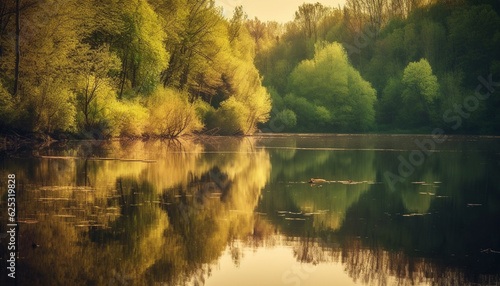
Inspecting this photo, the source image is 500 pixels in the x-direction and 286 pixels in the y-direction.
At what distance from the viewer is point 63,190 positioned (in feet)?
57.7

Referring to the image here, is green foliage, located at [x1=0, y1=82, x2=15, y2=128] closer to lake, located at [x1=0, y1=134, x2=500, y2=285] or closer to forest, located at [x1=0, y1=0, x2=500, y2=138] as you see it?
forest, located at [x1=0, y1=0, x2=500, y2=138]

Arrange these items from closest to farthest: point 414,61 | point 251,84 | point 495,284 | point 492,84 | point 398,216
A: point 495,284, point 398,216, point 251,84, point 492,84, point 414,61

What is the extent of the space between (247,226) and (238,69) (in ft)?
146

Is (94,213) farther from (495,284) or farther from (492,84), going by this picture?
(492,84)

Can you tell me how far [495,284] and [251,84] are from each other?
163ft

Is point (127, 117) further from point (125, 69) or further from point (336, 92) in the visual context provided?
point (336, 92)

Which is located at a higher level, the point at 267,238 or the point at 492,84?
the point at 492,84

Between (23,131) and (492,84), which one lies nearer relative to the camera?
(23,131)

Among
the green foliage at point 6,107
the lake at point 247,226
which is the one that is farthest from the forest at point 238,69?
the lake at point 247,226

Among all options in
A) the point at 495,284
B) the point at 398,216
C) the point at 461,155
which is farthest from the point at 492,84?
the point at 495,284

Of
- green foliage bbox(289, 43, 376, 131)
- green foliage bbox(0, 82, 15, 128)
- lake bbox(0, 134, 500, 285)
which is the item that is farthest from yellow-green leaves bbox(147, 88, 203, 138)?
green foliage bbox(289, 43, 376, 131)

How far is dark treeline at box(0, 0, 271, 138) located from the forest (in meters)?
0.09

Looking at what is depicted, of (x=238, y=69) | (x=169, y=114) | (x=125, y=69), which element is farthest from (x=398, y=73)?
(x=125, y=69)

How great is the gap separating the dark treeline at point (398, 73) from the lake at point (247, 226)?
50559mm
